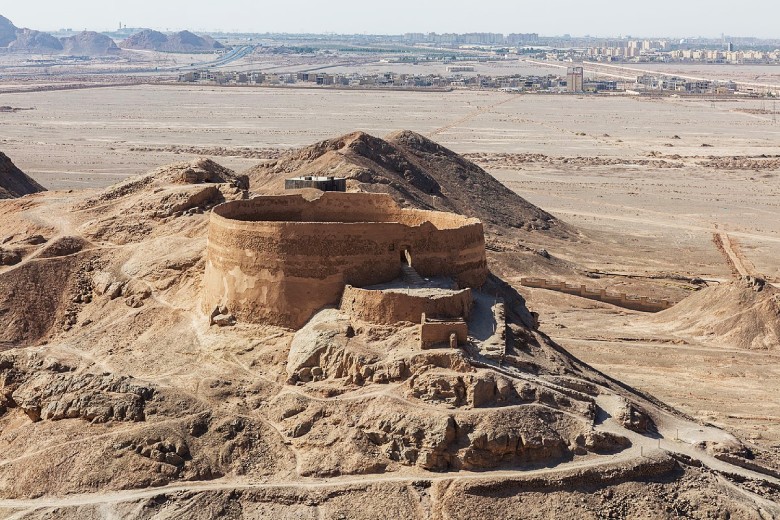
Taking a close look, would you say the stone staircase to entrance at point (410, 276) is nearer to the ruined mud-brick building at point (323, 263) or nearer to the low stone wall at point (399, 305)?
the ruined mud-brick building at point (323, 263)

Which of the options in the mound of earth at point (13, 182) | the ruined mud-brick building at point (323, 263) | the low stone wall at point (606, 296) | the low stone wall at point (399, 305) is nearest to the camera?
the low stone wall at point (399, 305)

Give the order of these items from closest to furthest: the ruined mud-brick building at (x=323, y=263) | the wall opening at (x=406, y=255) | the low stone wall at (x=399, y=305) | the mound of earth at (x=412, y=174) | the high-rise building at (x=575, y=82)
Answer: the low stone wall at (x=399, y=305) < the ruined mud-brick building at (x=323, y=263) < the wall opening at (x=406, y=255) < the mound of earth at (x=412, y=174) < the high-rise building at (x=575, y=82)

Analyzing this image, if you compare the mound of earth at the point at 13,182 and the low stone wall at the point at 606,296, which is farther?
the mound of earth at the point at 13,182

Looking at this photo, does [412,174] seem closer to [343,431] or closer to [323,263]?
[323,263]

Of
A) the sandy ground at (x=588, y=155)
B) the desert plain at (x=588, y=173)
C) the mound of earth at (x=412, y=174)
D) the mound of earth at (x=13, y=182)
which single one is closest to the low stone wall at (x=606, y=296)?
the desert plain at (x=588, y=173)

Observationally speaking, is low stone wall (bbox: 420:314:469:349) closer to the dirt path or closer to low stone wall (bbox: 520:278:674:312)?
low stone wall (bbox: 520:278:674:312)

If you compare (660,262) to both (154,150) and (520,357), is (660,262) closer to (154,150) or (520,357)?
(520,357)
